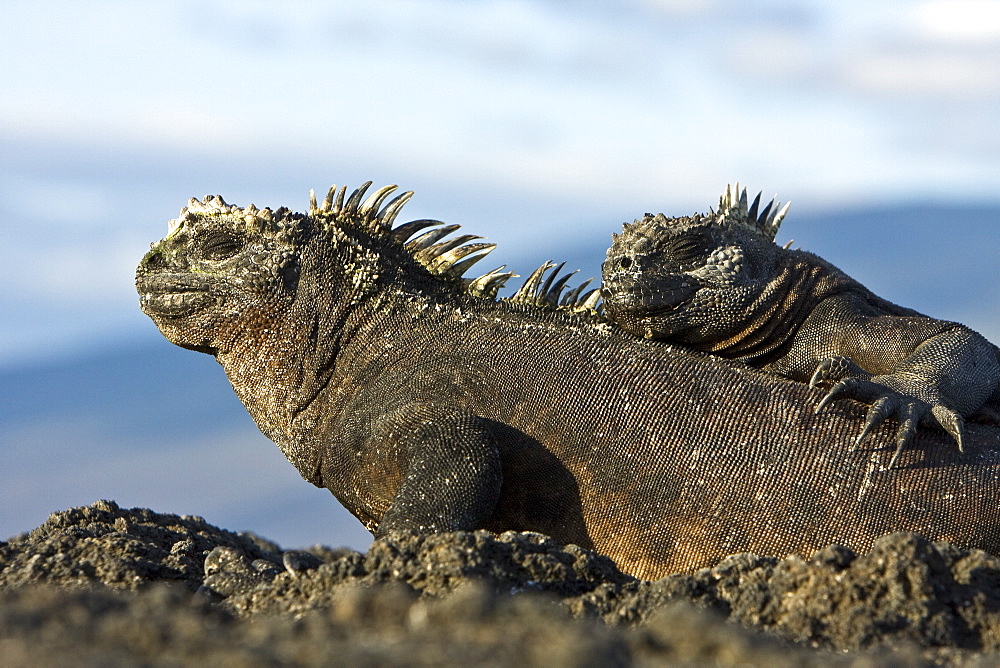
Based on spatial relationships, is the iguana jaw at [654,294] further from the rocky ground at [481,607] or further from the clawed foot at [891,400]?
the rocky ground at [481,607]

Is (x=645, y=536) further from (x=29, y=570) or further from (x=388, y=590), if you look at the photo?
(x=29, y=570)

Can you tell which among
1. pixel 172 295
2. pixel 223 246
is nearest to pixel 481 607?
pixel 223 246

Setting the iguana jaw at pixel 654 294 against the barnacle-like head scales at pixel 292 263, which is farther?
the barnacle-like head scales at pixel 292 263

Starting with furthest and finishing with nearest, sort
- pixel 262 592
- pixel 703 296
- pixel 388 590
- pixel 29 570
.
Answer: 1. pixel 703 296
2. pixel 29 570
3. pixel 262 592
4. pixel 388 590

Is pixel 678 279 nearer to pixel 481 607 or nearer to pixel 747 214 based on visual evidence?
pixel 747 214

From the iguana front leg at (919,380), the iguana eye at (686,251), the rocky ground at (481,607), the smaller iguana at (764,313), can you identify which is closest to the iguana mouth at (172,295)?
the rocky ground at (481,607)

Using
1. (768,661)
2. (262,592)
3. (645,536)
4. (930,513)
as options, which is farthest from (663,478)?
(768,661)
